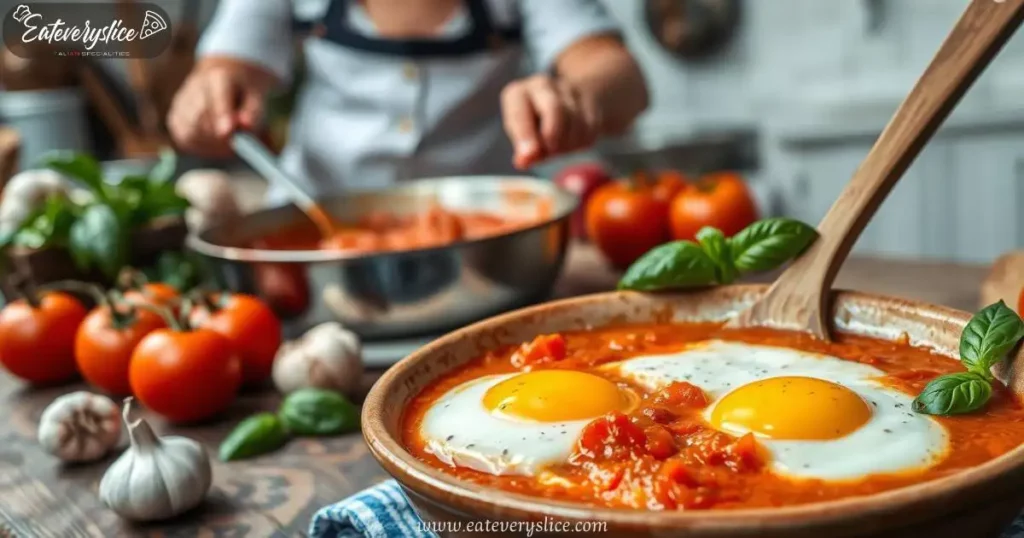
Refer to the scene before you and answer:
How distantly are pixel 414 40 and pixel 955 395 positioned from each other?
221cm

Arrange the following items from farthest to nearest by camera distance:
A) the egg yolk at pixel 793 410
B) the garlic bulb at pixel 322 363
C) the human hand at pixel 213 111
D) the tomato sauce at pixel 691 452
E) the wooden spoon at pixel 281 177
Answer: the human hand at pixel 213 111, the wooden spoon at pixel 281 177, the garlic bulb at pixel 322 363, the egg yolk at pixel 793 410, the tomato sauce at pixel 691 452

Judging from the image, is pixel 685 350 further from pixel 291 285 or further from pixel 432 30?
pixel 432 30

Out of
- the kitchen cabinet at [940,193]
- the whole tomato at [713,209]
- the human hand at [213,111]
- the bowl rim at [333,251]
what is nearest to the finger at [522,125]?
the bowl rim at [333,251]

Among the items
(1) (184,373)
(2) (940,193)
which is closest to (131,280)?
(1) (184,373)

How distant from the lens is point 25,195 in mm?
2258

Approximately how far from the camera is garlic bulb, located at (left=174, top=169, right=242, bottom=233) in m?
2.55

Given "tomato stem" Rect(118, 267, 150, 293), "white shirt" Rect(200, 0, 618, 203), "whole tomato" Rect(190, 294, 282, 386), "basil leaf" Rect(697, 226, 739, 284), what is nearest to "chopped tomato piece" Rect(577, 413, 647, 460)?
"basil leaf" Rect(697, 226, 739, 284)

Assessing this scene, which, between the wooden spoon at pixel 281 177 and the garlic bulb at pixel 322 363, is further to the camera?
the wooden spoon at pixel 281 177

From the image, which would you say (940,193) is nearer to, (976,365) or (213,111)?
(213,111)

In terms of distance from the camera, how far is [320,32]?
2.95m

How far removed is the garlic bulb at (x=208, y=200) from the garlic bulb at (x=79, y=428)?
999 millimetres

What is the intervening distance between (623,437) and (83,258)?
5.19 feet

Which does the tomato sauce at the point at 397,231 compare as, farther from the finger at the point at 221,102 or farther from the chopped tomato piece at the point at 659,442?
the chopped tomato piece at the point at 659,442

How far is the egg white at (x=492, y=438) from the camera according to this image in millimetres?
1015
